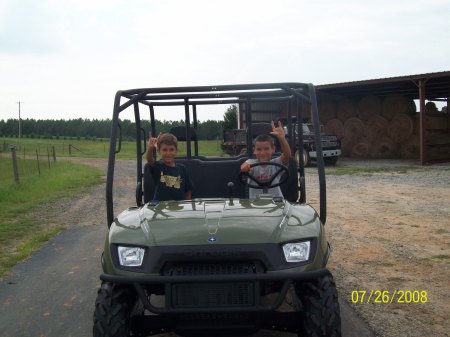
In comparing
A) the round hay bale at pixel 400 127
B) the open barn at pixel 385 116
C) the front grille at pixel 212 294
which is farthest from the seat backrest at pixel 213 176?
the round hay bale at pixel 400 127

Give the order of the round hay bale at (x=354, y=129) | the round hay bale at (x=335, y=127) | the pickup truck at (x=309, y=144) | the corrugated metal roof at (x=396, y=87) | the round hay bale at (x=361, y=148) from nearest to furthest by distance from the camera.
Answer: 1. the pickup truck at (x=309, y=144)
2. the corrugated metal roof at (x=396, y=87)
3. the round hay bale at (x=361, y=148)
4. the round hay bale at (x=354, y=129)
5. the round hay bale at (x=335, y=127)

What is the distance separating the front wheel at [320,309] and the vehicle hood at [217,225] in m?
0.30

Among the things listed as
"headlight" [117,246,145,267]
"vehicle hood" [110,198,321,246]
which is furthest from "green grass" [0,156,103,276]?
"headlight" [117,246,145,267]

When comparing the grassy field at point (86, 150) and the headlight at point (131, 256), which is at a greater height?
the headlight at point (131, 256)

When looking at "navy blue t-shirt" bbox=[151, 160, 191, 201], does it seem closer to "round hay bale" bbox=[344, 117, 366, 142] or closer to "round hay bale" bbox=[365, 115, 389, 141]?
"round hay bale" bbox=[365, 115, 389, 141]

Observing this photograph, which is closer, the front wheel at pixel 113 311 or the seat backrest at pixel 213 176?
the front wheel at pixel 113 311

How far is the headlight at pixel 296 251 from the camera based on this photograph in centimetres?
312

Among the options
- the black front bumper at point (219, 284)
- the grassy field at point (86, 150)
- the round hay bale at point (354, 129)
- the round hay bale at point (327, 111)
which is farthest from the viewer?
the grassy field at point (86, 150)

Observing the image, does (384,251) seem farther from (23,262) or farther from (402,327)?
(23,262)

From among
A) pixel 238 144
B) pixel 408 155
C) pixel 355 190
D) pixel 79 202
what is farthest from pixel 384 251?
pixel 408 155

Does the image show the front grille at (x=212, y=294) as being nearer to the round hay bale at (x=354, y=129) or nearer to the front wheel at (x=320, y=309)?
the front wheel at (x=320, y=309)

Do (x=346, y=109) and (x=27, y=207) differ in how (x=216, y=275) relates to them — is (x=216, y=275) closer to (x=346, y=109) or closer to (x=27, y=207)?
(x=27, y=207)

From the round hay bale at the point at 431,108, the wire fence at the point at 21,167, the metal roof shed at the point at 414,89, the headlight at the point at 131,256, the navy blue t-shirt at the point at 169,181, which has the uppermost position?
the metal roof shed at the point at 414,89
